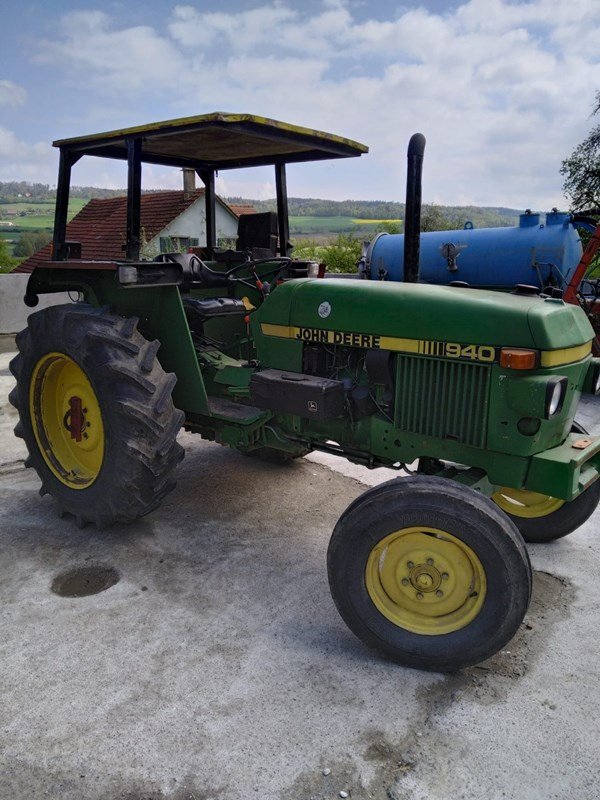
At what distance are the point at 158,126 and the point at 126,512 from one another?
214 cm

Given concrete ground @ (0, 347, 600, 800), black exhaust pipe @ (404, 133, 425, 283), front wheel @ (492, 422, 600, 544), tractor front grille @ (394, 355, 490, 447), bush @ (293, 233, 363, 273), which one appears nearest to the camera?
concrete ground @ (0, 347, 600, 800)

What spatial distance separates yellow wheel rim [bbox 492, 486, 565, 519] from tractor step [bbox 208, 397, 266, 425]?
156cm

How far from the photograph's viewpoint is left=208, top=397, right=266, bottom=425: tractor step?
362 cm

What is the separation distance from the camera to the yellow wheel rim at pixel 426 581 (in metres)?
2.54

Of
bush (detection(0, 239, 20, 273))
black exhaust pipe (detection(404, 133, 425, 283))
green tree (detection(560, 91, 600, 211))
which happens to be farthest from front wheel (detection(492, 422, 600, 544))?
bush (detection(0, 239, 20, 273))

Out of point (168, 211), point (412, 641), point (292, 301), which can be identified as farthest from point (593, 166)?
point (412, 641)

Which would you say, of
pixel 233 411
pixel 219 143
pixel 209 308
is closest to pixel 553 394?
pixel 233 411

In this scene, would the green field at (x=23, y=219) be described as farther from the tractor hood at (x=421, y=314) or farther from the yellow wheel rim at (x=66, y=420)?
the tractor hood at (x=421, y=314)

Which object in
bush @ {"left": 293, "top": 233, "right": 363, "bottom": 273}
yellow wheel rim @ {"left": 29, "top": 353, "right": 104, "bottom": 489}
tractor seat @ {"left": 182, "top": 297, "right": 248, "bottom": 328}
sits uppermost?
bush @ {"left": 293, "top": 233, "right": 363, "bottom": 273}

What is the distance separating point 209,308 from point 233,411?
0.78m

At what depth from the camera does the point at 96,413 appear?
12.5ft

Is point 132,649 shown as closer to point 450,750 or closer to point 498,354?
point 450,750

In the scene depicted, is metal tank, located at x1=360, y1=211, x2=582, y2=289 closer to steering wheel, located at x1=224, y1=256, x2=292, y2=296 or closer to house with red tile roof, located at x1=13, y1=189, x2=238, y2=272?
steering wheel, located at x1=224, y1=256, x2=292, y2=296

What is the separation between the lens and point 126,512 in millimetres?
3541
